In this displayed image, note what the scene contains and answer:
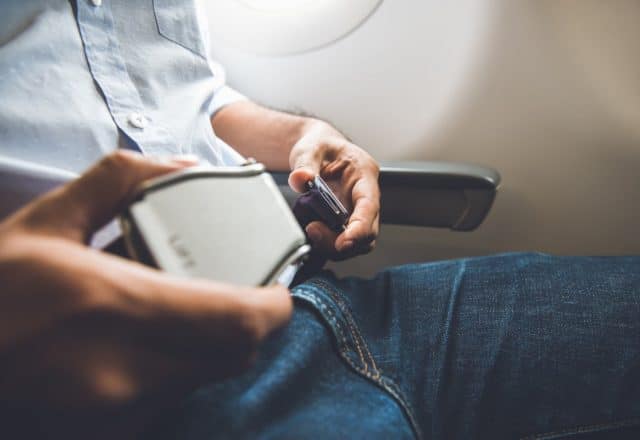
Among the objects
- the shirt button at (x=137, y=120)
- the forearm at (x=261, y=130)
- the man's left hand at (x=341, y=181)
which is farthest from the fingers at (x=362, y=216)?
the shirt button at (x=137, y=120)

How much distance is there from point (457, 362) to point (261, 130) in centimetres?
46

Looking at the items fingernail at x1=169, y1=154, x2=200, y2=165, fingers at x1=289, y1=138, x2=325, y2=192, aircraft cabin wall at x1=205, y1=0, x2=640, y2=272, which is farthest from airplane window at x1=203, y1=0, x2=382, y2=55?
fingernail at x1=169, y1=154, x2=200, y2=165

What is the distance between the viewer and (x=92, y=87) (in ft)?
→ 1.59

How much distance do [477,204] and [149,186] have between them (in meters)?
0.48

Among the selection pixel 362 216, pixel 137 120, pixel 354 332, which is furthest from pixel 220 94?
pixel 354 332

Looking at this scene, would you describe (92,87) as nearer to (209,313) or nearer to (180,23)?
(180,23)

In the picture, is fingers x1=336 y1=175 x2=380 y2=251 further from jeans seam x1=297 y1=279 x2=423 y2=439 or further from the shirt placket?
the shirt placket

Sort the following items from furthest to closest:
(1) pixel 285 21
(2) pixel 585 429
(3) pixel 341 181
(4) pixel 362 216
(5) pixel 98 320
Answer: (1) pixel 285 21 → (3) pixel 341 181 → (4) pixel 362 216 → (2) pixel 585 429 → (5) pixel 98 320

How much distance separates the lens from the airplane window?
0.74 meters

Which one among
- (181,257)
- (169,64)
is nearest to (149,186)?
(181,257)

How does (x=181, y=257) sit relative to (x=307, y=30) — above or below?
below

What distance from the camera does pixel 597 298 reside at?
490 millimetres

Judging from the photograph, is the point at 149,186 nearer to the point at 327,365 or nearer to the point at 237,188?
the point at 237,188

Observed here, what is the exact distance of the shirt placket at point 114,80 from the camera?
49 cm
